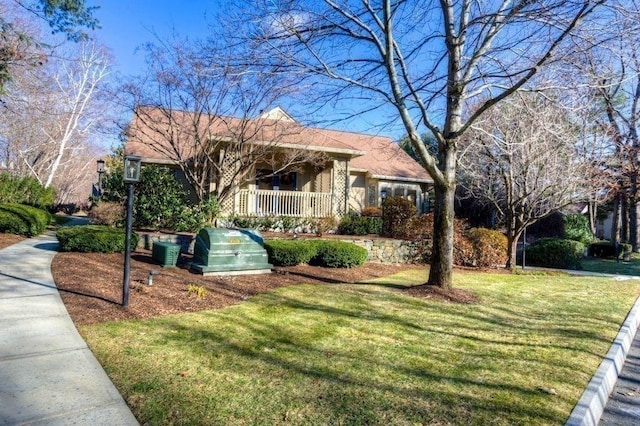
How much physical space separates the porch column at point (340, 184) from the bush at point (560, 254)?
8.00 m

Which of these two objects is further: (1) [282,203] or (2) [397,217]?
(1) [282,203]

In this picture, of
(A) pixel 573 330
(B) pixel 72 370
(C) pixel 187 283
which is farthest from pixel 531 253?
(B) pixel 72 370

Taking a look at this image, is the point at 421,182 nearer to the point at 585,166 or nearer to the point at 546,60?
the point at 585,166

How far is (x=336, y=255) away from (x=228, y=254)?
3.27m

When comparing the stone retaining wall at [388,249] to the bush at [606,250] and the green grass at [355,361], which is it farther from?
the bush at [606,250]

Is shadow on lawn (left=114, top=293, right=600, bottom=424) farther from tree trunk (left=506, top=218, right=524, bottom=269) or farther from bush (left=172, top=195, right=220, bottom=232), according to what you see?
tree trunk (left=506, top=218, right=524, bottom=269)

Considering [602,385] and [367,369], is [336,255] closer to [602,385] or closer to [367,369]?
[367,369]

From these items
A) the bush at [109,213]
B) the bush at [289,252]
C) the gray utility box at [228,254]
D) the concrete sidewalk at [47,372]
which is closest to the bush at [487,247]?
the bush at [289,252]

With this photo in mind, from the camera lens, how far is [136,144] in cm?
1675

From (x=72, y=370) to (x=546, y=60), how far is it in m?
7.48

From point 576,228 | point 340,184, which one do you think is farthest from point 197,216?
point 576,228

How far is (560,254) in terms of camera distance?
1603cm

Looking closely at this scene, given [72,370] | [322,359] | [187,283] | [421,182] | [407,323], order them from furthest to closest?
[421,182]
[187,283]
[407,323]
[322,359]
[72,370]

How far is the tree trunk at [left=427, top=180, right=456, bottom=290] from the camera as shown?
811cm
